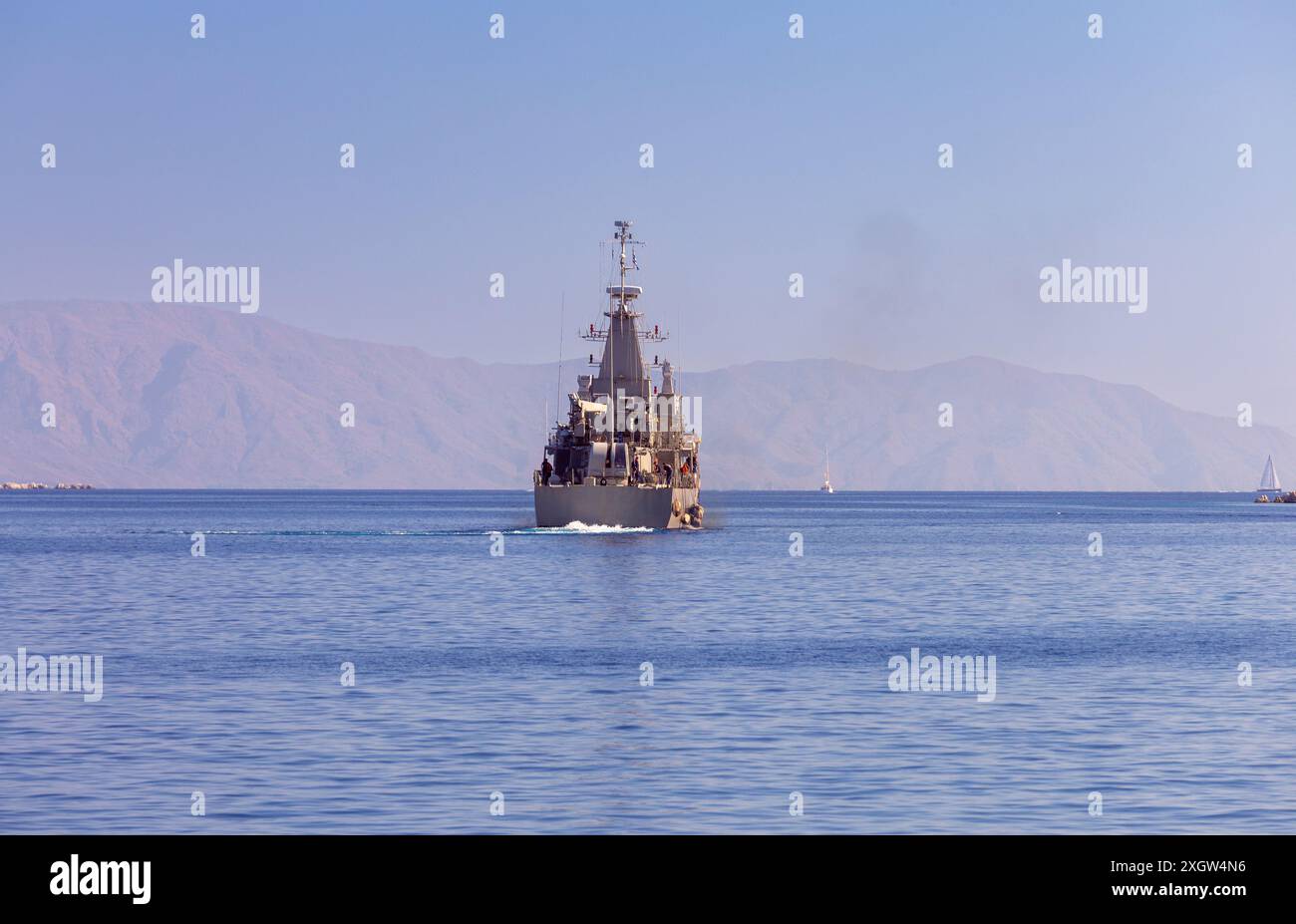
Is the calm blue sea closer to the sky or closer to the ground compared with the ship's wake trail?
closer to the ground

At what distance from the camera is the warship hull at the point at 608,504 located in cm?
11838

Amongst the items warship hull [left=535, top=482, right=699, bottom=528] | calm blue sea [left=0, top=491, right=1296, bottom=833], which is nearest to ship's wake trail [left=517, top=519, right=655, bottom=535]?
warship hull [left=535, top=482, right=699, bottom=528]

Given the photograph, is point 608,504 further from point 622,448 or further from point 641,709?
point 641,709

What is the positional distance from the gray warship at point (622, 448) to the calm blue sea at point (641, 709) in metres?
41.5

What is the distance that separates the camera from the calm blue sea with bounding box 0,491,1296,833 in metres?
22.5

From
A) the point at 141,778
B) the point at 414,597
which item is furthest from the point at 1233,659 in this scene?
the point at 414,597

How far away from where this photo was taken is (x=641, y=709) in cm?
3256

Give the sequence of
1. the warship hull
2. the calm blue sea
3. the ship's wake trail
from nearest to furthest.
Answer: the calm blue sea → the warship hull → the ship's wake trail

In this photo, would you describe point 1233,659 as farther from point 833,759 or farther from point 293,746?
point 293,746

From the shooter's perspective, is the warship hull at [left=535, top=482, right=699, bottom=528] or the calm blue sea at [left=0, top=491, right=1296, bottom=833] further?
the warship hull at [left=535, top=482, right=699, bottom=528]

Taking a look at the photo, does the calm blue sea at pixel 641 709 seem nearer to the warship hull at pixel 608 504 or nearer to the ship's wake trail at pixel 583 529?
the warship hull at pixel 608 504

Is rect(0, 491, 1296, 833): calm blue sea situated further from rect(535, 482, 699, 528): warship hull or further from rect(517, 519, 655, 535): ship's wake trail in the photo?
rect(517, 519, 655, 535): ship's wake trail

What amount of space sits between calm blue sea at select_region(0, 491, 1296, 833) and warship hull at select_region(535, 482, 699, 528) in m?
40.7

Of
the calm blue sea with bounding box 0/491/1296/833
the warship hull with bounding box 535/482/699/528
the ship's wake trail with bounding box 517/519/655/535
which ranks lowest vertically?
the calm blue sea with bounding box 0/491/1296/833
